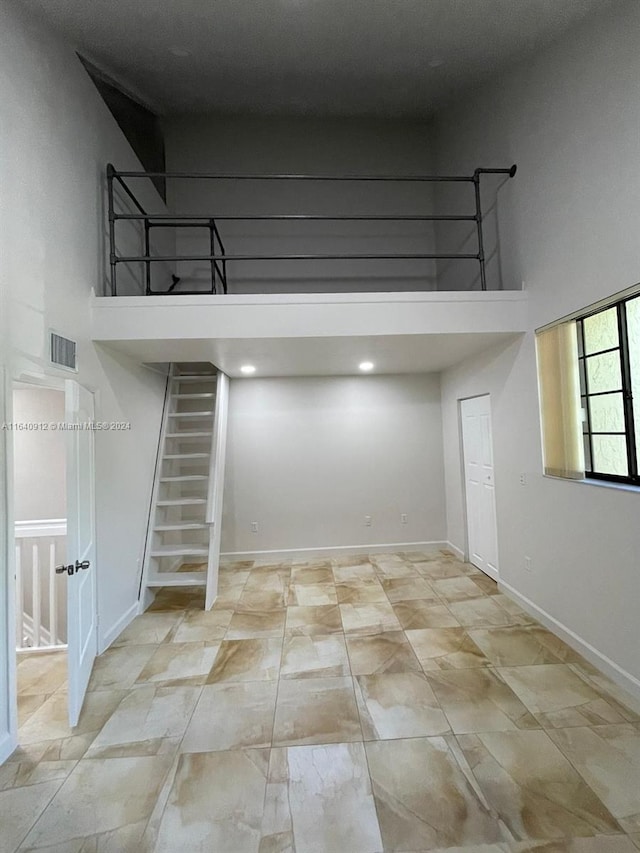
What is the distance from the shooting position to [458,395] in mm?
4914

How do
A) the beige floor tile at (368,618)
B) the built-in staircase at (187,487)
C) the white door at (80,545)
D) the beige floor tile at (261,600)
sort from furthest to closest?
the built-in staircase at (187,487) → the beige floor tile at (261,600) → the beige floor tile at (368,618) → the white door at (80,545)

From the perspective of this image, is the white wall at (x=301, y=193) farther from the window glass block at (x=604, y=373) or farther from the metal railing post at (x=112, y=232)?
the window glass block at (x=604, y=373)

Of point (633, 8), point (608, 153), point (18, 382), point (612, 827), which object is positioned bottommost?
point (612, 827)

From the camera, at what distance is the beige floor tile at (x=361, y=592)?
3947 mm

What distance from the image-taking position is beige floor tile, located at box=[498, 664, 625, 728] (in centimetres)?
224

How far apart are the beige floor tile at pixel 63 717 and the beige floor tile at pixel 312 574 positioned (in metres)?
2.18

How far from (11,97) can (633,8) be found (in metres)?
3.41

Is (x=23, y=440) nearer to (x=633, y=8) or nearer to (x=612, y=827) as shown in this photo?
(x=612, y=827)

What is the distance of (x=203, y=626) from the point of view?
139 inches

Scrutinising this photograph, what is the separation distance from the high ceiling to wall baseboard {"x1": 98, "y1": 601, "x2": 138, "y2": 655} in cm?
416

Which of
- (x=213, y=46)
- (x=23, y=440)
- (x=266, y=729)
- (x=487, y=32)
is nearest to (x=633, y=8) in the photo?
(x=487, y=32)

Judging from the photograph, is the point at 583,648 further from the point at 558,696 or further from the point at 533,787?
the point at 533,787

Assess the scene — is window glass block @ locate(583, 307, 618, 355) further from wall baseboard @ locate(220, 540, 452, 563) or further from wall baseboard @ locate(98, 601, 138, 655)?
wall baseboard @ locate(98, 601, 138, 655)

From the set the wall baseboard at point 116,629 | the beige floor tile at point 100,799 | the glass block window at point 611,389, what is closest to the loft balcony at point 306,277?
the glass block window at point 611,389
